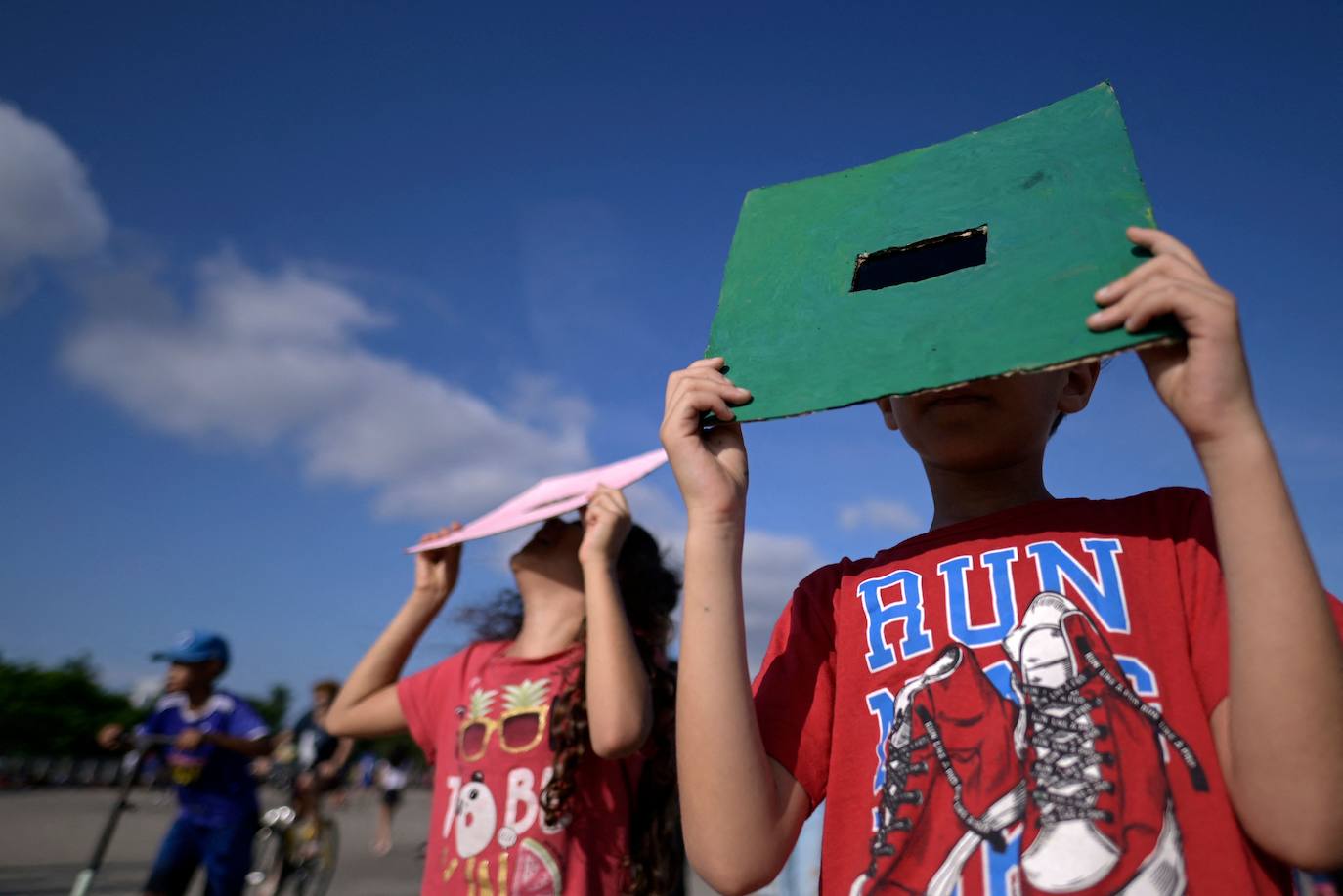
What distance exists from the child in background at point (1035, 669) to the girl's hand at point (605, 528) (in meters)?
0.83

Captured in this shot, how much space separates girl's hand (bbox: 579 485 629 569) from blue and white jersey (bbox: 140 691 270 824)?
12.8 ft

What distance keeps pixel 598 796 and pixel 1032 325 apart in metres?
1.73

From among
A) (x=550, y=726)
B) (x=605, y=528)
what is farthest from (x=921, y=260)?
(x=550, y=726)

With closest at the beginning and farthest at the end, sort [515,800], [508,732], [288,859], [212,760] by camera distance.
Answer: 1. [515,800]
2. [508,732]
3. [212,760]
4. [288,859]

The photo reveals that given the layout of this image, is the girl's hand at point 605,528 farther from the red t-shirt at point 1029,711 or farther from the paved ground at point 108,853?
the paved ground at point 108,853

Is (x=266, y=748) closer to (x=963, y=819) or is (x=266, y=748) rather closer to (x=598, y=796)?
(x=598, y=796)

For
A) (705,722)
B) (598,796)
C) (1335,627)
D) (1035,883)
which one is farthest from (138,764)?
(1335,627)

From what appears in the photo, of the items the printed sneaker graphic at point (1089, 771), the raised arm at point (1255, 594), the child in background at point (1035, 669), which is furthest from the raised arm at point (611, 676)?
the raised arm at point (1255, 594)

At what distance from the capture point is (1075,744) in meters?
1.03

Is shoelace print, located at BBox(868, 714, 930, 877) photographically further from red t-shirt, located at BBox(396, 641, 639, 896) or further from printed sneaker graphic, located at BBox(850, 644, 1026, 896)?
red t-shirt, located at BBox(396, 641, 639, 896)

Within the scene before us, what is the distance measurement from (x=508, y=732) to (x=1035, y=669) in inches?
61.4

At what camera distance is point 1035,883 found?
3.16 feet

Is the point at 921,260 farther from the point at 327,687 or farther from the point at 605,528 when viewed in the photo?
the point at 327,687

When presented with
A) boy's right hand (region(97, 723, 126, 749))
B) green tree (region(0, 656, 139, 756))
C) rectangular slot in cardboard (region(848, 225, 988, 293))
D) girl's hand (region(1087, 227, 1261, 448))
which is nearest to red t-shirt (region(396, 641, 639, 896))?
rectangular slot in cardboard (region(848, 225, 988, 293))
